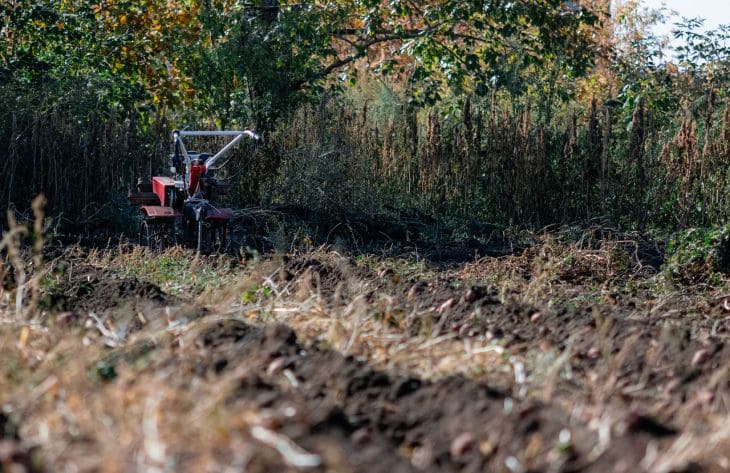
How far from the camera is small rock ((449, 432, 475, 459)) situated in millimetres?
2809

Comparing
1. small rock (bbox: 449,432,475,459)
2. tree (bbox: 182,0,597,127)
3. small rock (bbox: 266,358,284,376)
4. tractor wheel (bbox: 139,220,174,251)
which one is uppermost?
tree (bbox: 182,0,597,127)

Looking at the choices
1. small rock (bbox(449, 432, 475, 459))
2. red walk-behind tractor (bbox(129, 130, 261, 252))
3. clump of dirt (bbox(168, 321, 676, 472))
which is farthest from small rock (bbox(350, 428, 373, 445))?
red walk-behind tractor (bbox(129, 130, 261, 252))

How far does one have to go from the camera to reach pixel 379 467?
264cm

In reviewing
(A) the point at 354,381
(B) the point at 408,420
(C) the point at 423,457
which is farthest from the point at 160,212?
(C) the point at 423,457

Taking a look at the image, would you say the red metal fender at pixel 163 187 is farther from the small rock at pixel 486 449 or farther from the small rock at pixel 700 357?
the small rock at pixel 486 449

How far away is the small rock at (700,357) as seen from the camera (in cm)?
412

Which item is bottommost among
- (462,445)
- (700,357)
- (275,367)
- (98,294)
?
(98,294)

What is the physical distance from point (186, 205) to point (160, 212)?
0.64 feet

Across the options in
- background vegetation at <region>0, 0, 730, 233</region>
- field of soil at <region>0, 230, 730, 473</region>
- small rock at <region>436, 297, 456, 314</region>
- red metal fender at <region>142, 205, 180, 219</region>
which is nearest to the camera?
field of soil at <region>0, 230, 730, 473</region>

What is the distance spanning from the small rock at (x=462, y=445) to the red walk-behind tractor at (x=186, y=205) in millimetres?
4647

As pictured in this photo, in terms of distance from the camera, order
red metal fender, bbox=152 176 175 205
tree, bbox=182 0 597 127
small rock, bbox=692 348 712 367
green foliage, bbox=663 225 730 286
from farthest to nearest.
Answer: tree, bbox=182 0 597 127 → red metal fender, bbox=152 176 175 205 → green foliage, bbox=663 225 730 286 → small rock, bbox=692 348 712 367

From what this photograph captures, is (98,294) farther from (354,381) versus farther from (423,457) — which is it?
(423,457)

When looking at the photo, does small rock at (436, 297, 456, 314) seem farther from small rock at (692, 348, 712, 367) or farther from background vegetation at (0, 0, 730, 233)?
background vegetation at (0, 0, 730, 233)

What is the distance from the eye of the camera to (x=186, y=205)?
752cm
